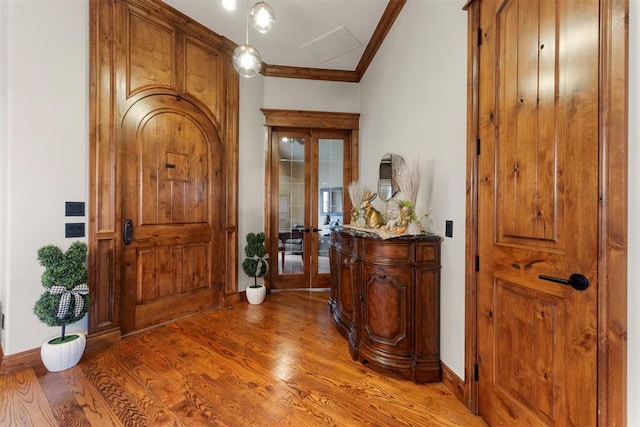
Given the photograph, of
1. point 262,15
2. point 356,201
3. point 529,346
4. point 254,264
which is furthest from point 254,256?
point 529,346

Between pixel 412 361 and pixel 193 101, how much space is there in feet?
11.0

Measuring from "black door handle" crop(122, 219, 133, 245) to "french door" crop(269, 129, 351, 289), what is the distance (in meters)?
1.77

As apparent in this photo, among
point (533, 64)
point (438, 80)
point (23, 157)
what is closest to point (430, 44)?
point (438, 80)

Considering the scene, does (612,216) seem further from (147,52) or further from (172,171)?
(147,52)

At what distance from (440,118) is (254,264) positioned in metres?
2.69

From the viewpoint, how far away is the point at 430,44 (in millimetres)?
2123

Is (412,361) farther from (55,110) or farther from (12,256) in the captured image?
(55,110)

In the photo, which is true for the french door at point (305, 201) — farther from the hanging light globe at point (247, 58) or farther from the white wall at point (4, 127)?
the white wall at point (4, 127)

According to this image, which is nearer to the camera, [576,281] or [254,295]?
[576,281]

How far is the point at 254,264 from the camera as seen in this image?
358 cm

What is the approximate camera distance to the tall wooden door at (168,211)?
2709mm

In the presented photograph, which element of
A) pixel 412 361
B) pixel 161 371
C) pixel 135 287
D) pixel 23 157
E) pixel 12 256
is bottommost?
pixel 161 371

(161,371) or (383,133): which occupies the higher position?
(383,133)

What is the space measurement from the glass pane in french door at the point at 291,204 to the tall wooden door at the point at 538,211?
2820 millimetres
